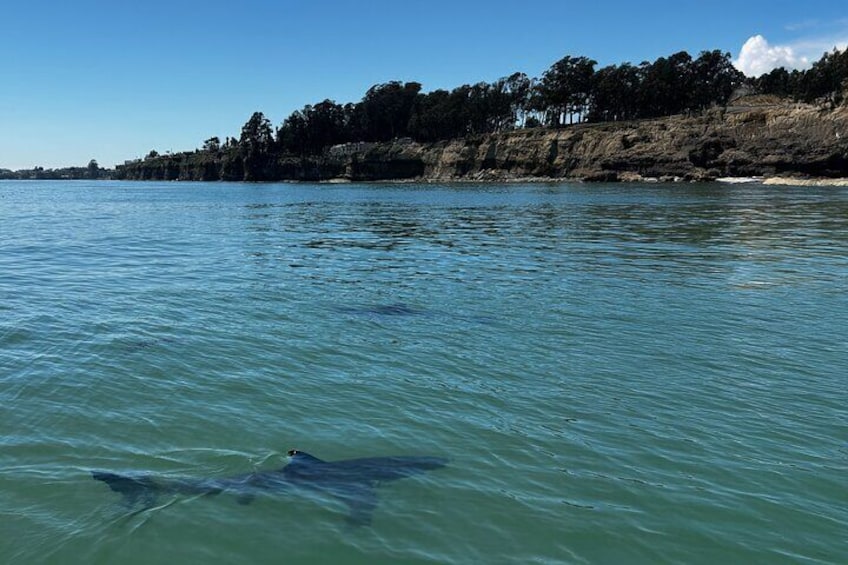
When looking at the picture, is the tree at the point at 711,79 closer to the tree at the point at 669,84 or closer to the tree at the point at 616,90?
the tree at the point at 669,84

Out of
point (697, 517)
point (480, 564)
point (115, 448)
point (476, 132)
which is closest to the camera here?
point (480, 564)

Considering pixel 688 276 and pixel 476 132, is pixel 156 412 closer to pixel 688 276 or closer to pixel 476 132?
pixel 688 276

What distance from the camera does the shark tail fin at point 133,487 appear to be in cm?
673

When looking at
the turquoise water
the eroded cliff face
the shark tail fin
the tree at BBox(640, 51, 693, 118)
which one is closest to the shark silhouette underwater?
the shark tail fin

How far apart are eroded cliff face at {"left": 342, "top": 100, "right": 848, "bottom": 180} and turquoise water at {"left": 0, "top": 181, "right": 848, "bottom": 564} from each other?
306 feet

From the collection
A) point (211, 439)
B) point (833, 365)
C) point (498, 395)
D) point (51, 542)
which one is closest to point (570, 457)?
point (498, 395)

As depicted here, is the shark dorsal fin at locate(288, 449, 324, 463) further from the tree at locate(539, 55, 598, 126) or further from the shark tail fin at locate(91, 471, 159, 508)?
the tree at locate(539, 55, 598, 126)

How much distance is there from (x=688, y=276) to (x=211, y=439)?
17223mm

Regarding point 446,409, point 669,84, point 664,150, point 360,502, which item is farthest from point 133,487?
point 669,84

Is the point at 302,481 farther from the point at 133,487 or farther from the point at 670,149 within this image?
the point at 670,149

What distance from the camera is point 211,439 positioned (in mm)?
8242

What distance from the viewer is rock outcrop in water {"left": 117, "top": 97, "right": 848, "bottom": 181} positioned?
99.2 m

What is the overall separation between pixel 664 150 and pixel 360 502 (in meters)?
124

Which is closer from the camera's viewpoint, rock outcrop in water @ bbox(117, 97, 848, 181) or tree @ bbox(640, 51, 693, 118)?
rock outcrop in water @ bbox(117, 97, 848, 181)
